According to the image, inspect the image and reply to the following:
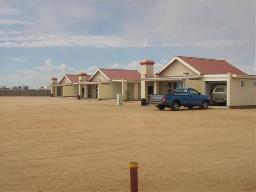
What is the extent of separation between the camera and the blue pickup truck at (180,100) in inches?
1211

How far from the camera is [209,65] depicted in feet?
137

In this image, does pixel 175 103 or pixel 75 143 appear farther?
pixel 175 103

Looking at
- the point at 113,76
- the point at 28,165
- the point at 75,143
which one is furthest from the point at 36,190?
→ the point at 113,76

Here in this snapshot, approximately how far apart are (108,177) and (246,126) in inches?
452

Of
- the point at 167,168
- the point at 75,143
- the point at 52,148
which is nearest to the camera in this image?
the point at 167,168

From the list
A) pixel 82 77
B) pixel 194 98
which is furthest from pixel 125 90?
pixel 194 98

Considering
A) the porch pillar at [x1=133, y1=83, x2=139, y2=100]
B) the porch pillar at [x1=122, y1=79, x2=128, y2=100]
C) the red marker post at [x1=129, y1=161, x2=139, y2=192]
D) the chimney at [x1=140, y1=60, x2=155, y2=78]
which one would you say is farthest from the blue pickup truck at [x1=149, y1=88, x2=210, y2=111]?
the red marker post at [x1=129, y1=161, x2=139, y2=192]

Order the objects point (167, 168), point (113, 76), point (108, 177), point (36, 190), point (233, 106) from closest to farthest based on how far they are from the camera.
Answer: point (36, 190) < point (108, 177) < point (167, 168) < point (233, 106) < point (113, 76)

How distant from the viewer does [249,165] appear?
9.61m

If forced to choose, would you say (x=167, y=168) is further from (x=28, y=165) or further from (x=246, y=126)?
(x=246, y=126)

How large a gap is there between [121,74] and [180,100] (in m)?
29.6

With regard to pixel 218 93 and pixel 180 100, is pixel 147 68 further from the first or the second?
pixel 180 100

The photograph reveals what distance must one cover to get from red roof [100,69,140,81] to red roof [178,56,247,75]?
1483 centimetres

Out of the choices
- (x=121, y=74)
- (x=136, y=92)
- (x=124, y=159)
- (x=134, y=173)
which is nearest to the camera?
(x=134, y=173)
